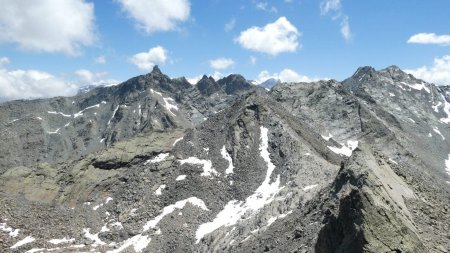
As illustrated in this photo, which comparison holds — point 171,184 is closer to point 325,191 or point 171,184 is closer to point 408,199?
point 325,191

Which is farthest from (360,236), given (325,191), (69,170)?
(69,170)

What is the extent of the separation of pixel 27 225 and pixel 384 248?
238ft

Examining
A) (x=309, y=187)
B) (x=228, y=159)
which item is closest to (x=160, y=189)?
(x=228, y=159)

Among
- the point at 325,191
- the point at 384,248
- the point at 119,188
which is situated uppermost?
the point at 119,188

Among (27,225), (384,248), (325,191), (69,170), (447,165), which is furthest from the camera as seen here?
(447,165)

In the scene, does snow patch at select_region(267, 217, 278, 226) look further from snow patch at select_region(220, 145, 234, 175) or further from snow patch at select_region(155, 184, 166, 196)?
snow patch at select_region(155, 184, 166, 196)

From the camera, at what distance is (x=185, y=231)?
3275 inches

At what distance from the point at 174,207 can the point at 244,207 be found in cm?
1402

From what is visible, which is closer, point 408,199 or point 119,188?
point 408,199

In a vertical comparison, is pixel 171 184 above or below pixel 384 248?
above

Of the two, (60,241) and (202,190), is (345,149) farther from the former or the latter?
(60,241)

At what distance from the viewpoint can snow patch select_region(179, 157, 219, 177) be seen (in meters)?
98.1

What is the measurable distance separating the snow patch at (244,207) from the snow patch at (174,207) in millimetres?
4690

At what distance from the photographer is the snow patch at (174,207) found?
86.9 metres
